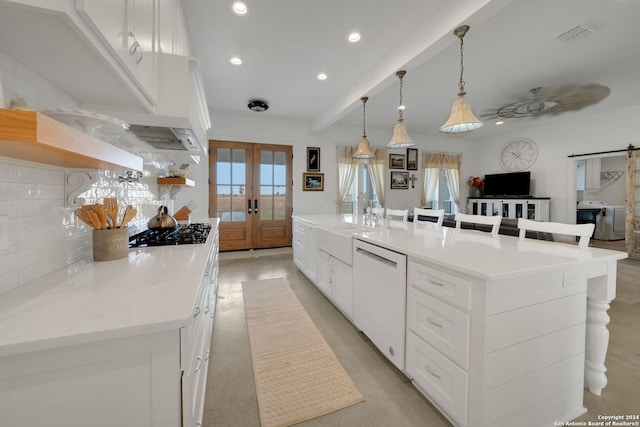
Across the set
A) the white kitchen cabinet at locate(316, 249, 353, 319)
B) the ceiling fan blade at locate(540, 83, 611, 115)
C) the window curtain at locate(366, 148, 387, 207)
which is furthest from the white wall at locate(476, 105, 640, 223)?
the white kitchen cabinet at locate(316, 249, 353, 319)

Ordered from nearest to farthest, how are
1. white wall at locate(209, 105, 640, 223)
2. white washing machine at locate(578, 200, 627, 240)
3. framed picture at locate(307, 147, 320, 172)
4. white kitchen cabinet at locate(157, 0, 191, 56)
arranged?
white kitchen cabinet at locate(157, 0, 191, 56)
white wall at locate(209, 105, 640, 223)
framed picture at locate(307, 147, 320, 172)
white washing machine at locate(578, 200, 627, 240)

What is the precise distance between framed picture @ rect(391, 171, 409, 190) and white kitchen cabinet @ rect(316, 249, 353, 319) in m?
4.32

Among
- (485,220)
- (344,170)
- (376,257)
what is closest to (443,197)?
(344,170)

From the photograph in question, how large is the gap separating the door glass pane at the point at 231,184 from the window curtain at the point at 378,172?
3.04m

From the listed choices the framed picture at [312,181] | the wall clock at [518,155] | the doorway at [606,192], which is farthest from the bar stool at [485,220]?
the wall clock at [518,155]

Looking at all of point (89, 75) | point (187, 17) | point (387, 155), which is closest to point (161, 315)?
point (89, 75)

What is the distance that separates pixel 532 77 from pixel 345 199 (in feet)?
12.7

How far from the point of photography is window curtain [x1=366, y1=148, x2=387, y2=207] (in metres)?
6.25

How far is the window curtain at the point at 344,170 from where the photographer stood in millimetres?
5984

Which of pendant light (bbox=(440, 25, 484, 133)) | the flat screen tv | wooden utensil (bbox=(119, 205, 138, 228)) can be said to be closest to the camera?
wooden utensil (bbox=(119, 205, 138, 228))

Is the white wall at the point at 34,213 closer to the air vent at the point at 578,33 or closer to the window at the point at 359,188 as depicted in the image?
the air vent at the point at 578,33

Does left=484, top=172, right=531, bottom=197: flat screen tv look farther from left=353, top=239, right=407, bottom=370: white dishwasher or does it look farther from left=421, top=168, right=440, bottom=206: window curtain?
left=353, top=239, right=407, bottom=370: white dishwasher

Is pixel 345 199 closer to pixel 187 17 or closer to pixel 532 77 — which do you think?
pixel 532 77

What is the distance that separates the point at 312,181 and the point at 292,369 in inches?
178
